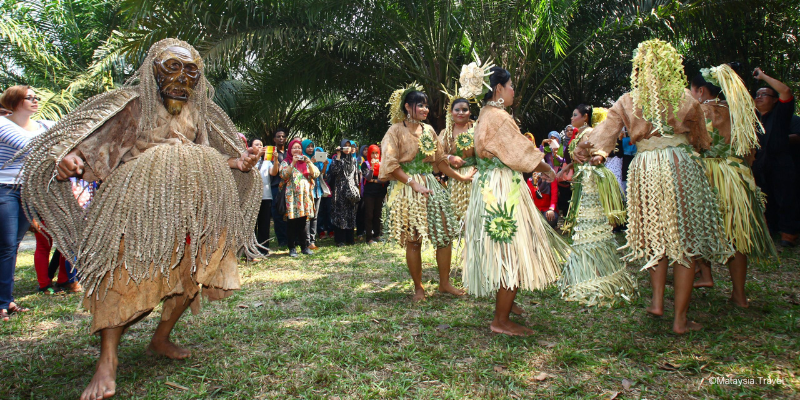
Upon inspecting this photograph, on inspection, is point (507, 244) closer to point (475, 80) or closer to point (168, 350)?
point (475, 80)

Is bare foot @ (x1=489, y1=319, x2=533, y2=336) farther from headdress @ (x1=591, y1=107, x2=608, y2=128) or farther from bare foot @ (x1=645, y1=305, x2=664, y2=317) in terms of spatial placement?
headdress @ (x1=591, y1=107, x2=608, y2=128)

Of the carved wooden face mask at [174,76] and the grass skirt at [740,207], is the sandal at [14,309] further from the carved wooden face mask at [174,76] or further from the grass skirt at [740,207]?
the grass skirt at [740,207]

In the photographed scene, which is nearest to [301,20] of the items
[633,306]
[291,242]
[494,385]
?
[291,242]

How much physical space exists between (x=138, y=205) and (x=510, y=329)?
8.30 ft

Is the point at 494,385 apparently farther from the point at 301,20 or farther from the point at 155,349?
the point at 301,20

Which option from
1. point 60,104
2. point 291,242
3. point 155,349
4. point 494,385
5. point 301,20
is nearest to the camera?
point 494,385

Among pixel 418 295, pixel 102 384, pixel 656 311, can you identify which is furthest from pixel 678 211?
pixel 102 384

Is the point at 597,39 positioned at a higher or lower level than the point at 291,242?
higher

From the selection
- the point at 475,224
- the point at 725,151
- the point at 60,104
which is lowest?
the point at 475,224

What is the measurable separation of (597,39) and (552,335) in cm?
787

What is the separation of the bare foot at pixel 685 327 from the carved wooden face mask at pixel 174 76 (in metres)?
3.58

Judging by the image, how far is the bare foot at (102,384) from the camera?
8.80ft

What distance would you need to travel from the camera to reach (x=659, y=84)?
350cm

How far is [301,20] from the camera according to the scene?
9367 millimetres
